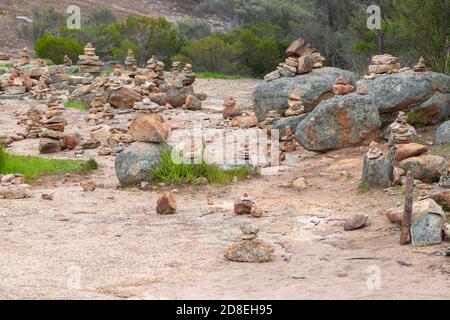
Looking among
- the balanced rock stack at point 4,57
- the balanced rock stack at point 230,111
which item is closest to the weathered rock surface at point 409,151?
the balanced rock stack at point 230,111

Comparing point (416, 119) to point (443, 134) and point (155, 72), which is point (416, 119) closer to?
point (443, 134)

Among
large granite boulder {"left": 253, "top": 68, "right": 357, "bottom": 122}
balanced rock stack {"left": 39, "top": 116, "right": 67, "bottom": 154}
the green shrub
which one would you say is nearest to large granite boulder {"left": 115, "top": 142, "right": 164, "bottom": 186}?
balanced rock stack {"left": 39, "top": 116, "right": 67, "bottom": 154}

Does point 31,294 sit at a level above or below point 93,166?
above

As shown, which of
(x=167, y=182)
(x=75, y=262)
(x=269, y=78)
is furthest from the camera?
(x=269, y=78)

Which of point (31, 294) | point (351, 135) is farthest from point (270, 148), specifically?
point (31, 294)

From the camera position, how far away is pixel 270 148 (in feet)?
46.5

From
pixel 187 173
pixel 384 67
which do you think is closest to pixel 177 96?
pixel 384 67

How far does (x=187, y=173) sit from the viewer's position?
12008 millimetres

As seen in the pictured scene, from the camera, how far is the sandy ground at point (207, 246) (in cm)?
698

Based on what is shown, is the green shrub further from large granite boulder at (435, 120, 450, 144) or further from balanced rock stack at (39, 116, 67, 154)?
large granite boulder at (435, 120, 450, 144)

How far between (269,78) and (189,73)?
4.34 m

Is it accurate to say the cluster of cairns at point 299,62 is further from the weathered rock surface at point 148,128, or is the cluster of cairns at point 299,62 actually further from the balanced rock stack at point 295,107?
the weathered rock surface at point 148,128

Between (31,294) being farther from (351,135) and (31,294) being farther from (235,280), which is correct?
(351,135)

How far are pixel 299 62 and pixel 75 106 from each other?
6842 millimetres
